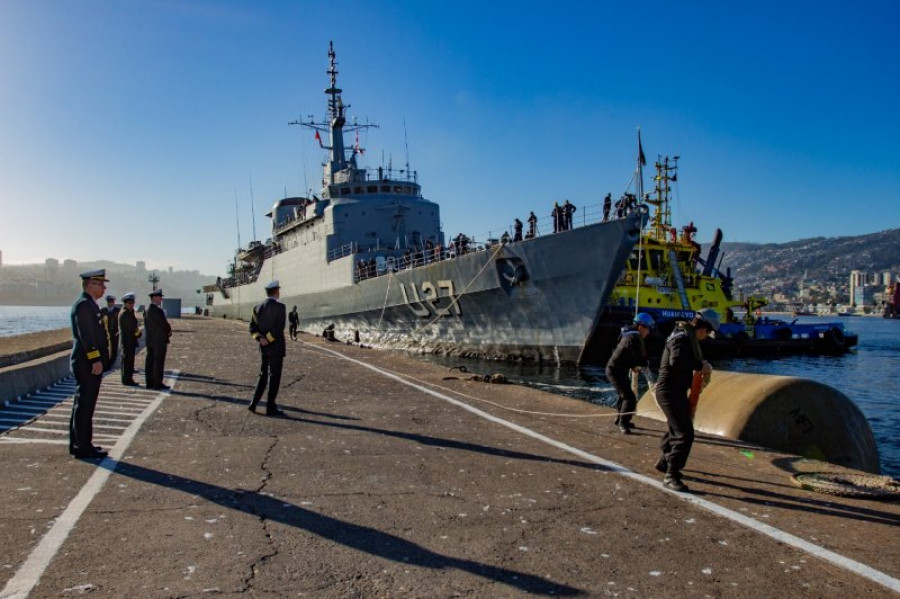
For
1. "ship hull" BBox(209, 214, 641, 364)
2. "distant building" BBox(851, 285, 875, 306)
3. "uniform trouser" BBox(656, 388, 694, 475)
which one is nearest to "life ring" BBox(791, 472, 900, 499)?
"uniform trouser" BBox(656, 388, 694, 475)

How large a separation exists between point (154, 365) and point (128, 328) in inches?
43.8

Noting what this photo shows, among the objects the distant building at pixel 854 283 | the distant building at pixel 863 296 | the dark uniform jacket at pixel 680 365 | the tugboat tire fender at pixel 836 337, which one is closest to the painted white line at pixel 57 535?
the dark uniform jacket at pixel 680 365

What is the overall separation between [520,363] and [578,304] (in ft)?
11.0

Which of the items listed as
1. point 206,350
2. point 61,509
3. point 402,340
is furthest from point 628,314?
point 61,509

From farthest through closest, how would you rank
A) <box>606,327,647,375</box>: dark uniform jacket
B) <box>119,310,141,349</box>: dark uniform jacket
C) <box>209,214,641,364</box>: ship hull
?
1. <box>209,214,641,364</box>: ship hull
2. <box>119,310,141,349</box>: dark uniform jacket
3. <box>606,327,647,375</box>: dark uniform jacket

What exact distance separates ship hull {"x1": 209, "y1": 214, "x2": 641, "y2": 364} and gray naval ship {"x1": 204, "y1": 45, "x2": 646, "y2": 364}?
0.12 feet

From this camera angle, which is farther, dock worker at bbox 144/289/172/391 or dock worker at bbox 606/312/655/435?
dock worker at bbox 144/289/172/391

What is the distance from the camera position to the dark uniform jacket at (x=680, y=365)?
4.92m

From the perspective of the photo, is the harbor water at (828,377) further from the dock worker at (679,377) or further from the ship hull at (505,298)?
the dock worker at (679,377)

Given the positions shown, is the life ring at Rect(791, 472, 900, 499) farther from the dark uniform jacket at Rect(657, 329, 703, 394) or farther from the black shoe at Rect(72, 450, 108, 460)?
the black shoe at Rect(72, 450, 108, 460)

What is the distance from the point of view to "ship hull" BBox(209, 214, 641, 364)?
17.6 meters

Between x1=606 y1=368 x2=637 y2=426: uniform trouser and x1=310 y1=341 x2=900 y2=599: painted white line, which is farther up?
x1=606 y1=368 x2=637 y2=426: uniform trouser

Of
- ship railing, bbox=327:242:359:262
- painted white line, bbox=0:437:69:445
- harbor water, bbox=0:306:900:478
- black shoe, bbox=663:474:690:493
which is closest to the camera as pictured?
black shoe, bbox=663:474:690:493

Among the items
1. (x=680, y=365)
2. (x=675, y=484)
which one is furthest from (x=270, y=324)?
(x=675, y=484)
